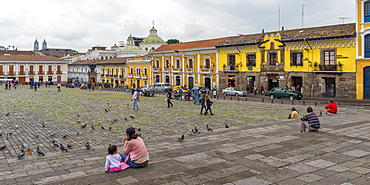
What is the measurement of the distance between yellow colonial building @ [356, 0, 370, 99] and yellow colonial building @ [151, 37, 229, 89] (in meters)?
18.9

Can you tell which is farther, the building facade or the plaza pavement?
the building facade

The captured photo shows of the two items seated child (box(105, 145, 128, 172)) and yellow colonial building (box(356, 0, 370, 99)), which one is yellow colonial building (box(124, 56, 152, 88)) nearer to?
yellow colonial building (box(356, 0, 370, 99))

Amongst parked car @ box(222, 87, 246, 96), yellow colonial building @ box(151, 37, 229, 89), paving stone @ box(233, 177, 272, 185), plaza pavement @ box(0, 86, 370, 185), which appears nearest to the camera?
paving stone @ box(233, 177, 272, 185)

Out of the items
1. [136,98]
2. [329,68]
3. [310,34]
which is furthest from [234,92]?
[136,98]

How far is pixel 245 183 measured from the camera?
277 inches

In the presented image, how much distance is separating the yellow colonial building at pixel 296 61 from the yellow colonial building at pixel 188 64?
1917mm

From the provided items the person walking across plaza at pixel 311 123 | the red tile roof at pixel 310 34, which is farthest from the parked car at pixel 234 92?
the person walking across plaza at pixel 311 123

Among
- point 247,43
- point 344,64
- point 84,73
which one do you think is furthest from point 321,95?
point 84,73

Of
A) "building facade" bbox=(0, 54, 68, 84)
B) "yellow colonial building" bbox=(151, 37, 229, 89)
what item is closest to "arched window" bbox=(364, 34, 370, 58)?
"yellow colonial building" bbox=(151, 37, 229, 89)

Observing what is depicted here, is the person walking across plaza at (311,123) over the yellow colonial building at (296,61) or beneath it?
beneath

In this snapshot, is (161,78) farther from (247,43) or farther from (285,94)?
(285,94)

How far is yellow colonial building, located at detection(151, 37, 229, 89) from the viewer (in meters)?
46.1

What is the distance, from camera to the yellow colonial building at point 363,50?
29.5 m

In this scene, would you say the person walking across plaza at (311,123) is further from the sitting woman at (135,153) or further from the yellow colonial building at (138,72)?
the yellow colonial building at (138,72)
